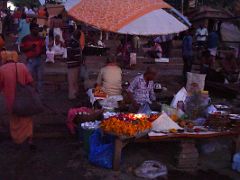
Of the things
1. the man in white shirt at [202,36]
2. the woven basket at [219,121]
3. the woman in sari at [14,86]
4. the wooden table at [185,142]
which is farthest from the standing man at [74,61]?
the man in white shirt at [202,36]

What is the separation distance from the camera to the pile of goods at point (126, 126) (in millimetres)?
5820

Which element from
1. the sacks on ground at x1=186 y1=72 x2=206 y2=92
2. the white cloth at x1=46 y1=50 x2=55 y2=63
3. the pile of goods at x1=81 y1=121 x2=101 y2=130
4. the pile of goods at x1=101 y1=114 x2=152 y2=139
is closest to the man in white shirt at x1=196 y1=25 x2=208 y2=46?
the white cloth at x1=46 y1=50 x2=55 y2=63

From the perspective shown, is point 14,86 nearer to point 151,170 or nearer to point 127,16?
point 127,16

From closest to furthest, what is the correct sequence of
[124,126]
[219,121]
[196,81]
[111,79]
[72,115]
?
[124,126]
[219,121]
[72,115]
[111,79]
[196,81]

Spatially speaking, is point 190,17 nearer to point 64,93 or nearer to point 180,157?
point 64,93

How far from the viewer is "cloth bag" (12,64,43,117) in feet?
21.0

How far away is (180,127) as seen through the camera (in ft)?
21.3

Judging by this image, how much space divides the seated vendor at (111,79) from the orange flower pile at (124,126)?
2227 mm

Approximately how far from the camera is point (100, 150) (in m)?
6.15

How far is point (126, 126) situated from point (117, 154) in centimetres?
47

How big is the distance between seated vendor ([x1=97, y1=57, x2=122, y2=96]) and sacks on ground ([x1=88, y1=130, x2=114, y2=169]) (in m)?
2.07

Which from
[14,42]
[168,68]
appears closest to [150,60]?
[168,68]

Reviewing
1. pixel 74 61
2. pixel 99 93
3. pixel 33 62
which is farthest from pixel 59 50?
pixel 99 93

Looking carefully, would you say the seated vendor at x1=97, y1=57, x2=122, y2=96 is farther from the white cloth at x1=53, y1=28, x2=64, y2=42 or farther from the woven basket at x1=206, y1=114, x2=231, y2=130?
the white cloth at x1=53, y1=28, x2=64, y2=42
